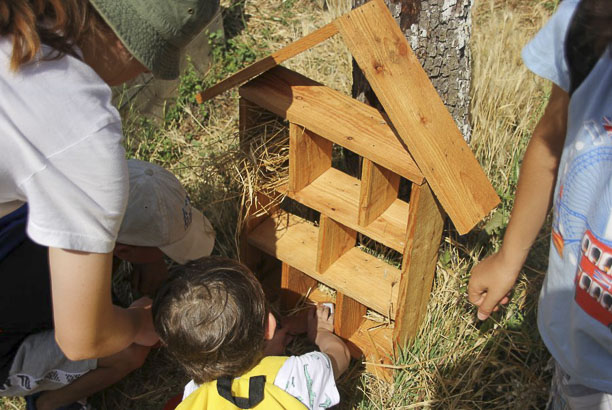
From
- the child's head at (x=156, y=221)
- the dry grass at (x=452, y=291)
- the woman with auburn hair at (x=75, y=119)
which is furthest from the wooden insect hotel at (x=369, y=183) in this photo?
the woman with auburn hair at (x=75, y=119)

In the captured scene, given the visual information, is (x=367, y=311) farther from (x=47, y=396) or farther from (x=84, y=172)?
(x=84, y=172)

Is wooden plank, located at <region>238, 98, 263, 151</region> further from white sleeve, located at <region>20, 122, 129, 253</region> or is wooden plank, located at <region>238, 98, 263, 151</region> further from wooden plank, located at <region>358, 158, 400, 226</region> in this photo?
white sleeve, located at <region>20, 122, 129, 253</region>

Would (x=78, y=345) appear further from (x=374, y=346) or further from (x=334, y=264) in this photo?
Result: (x=374, y=346)

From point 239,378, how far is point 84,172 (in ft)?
2.91

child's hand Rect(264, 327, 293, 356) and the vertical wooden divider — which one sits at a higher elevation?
the vertical wooden divider

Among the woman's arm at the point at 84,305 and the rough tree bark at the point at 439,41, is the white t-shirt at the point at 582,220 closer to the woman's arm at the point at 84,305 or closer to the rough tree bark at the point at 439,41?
the woman's arm at the point at 84,305

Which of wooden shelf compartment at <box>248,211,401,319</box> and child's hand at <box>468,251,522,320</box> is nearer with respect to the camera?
child's hand at <box>468,251,522,320</box>

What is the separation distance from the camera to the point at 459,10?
102 inches

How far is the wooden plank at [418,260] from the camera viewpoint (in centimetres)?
199

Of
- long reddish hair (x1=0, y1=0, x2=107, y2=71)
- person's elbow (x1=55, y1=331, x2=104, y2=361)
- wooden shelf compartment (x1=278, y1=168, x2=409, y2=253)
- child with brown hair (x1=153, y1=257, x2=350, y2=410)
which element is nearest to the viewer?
long reddish hair (x1=0, y1=0, x2=107, y2=71)

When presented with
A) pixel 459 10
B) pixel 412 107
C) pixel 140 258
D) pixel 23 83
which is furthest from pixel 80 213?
pixel 459 10

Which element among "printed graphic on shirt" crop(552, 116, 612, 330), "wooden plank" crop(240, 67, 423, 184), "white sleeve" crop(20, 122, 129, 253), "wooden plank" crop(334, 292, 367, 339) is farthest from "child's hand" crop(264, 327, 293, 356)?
"printed graphic on shirt" crop(552, 116, 612, 330)

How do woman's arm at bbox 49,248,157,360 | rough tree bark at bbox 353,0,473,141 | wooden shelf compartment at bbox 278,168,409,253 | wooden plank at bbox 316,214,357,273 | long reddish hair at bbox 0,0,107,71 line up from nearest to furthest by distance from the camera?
1. long reddish hair at bbox 0,0,107,71
2. woman's arm at bbox 49,248,157,360
3. wooden shelf compartment at bbox 278,168,409,253
4. wooden plank at bbox 316,214,357,273
5. rough tree bark at bbox 353,0,473,141

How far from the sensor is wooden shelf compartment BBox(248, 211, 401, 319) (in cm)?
231
